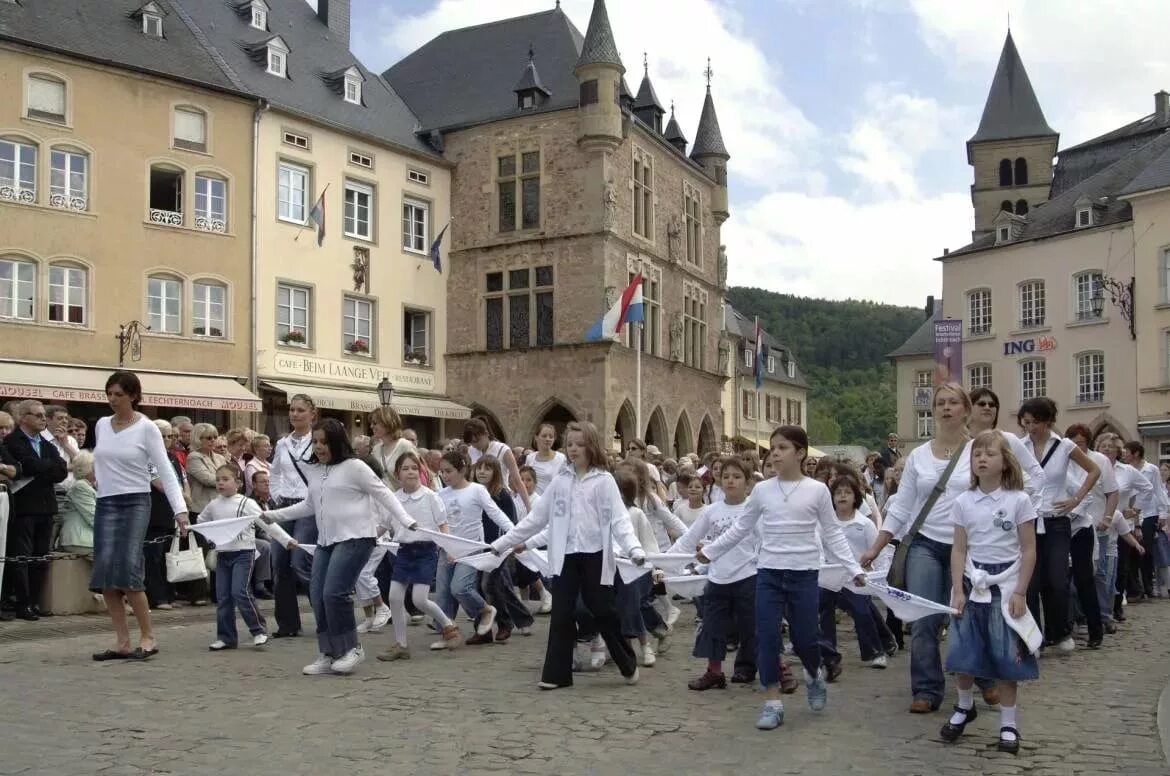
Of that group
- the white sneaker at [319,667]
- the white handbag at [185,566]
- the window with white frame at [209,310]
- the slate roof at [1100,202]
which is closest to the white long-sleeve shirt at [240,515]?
the white handbag at [185,566]

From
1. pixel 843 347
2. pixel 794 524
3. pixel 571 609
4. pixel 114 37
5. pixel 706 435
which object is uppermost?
pixel 114 37

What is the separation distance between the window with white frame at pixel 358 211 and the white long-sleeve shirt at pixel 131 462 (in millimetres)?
26470

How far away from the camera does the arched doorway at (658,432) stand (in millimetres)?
40625

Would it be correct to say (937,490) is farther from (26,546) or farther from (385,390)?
(385,390)

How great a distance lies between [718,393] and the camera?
150 feet

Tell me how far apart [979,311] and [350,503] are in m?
46.0

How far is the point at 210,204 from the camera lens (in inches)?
1242

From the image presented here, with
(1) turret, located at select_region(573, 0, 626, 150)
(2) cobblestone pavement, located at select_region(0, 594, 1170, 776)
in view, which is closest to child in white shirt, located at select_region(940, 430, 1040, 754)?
(2) cobblestone pavement, located at select_region(0, 594, 1170, 776)

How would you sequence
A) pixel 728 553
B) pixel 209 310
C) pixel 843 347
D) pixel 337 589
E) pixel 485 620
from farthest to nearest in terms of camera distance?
pixel 843 347, pixel 209 310, pixel 485 620, pixel 337 589, pixel 728 553

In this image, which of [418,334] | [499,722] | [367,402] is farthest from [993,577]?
[418,334]

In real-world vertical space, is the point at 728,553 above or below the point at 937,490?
below

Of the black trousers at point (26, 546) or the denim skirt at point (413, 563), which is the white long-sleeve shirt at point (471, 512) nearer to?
the denim skirt at point (413, 563)

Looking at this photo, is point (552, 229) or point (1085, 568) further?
point (552, 229)

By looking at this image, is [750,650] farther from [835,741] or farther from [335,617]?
[335,617]
